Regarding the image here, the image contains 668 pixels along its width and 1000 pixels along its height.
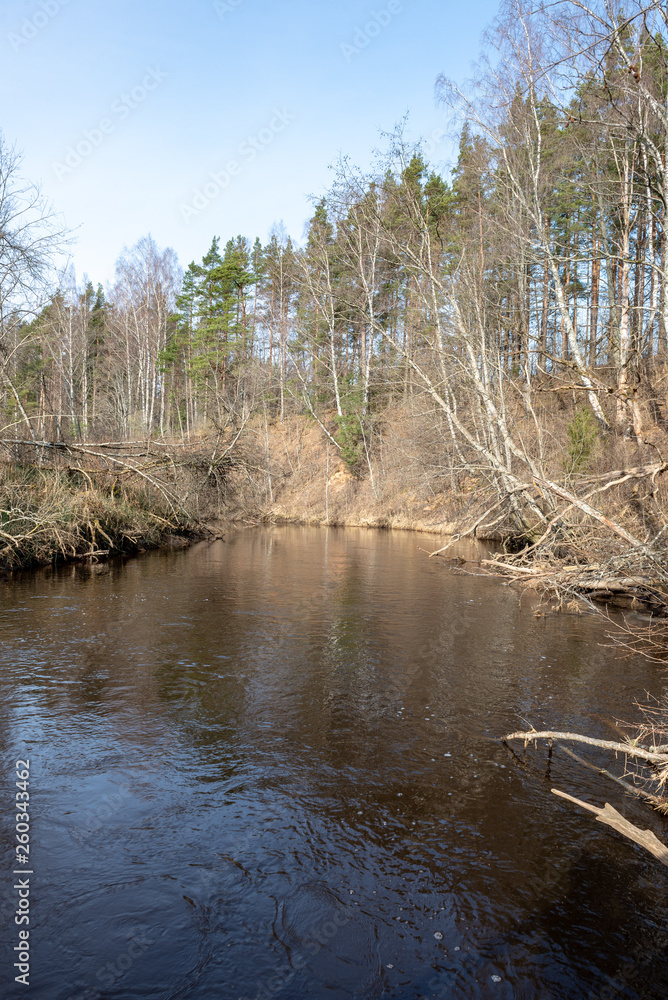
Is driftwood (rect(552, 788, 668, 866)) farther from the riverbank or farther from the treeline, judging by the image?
the riverbank

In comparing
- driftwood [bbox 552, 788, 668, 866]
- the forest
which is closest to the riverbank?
the forest

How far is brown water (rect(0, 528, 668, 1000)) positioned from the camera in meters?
3.31

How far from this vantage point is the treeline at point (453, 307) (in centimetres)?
1170

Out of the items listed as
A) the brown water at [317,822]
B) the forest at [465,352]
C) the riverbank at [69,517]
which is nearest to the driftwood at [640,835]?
the brown water at [317,822]

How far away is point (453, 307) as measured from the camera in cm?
1554

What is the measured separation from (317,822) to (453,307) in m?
13.6

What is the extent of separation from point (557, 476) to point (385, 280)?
21672 mm

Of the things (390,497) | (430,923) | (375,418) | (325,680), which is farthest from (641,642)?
(375,418)

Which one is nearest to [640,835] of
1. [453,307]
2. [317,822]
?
[317,822]

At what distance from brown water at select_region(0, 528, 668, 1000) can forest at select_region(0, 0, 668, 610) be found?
12.5 ft

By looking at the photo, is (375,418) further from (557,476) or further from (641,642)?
(641,642)

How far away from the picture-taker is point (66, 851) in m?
4.16

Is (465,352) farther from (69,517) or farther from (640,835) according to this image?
(640,835)

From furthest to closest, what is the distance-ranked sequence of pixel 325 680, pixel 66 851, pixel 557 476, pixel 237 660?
pixel 557 476
pixel 237 660
pixel 325 680
pixel 66 851
